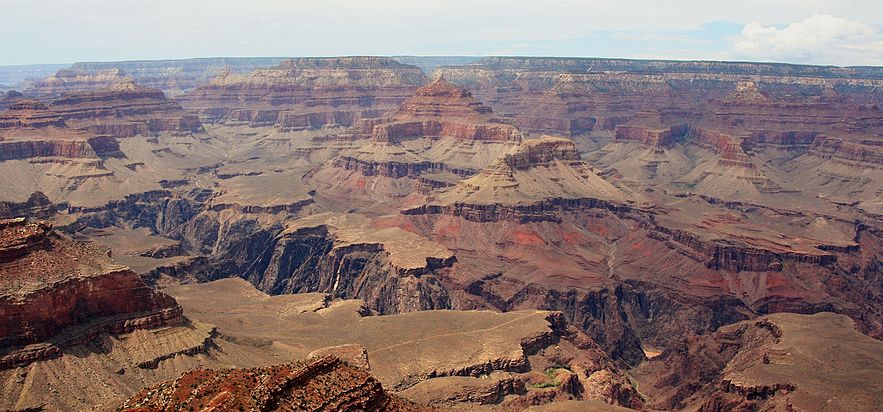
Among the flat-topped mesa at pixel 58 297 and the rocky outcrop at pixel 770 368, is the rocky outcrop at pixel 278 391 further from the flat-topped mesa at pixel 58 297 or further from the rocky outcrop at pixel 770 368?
the rocky outcrop at pixel 770 368

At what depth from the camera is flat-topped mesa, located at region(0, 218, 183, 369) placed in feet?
214

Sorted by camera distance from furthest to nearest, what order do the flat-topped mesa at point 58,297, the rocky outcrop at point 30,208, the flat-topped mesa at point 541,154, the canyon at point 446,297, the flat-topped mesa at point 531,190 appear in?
the flat-topped mesa at point 541,154 < the flat-topped mesa at point 531,190 < the rocky outcrop at point 30,208 < the canyon at point 446,297 < the flat-topped mesa at point 58,297

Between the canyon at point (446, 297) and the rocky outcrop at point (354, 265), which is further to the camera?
the rocky outcrop at point (354, 265)

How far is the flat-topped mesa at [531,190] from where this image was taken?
523 ft

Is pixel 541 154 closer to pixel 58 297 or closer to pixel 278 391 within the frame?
pixel 58 297

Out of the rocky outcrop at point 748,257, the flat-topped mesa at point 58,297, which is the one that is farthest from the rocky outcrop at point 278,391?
the rocky outcrop at point 748,257

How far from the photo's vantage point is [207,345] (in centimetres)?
7531

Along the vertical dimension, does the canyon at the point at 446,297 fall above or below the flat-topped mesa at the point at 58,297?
below

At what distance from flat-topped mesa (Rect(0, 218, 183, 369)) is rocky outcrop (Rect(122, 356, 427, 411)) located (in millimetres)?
30890

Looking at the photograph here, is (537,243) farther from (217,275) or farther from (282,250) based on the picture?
(217,275)

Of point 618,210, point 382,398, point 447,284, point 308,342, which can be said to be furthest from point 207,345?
point 618,210

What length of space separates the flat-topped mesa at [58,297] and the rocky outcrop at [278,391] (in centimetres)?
3089

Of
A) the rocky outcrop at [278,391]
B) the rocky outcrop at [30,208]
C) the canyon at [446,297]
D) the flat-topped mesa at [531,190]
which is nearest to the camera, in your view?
the rocky outcrop at [278,391]

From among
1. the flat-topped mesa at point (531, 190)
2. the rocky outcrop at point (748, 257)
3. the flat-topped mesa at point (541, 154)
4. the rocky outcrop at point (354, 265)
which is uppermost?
the flat-topped mesa at point (541, 154)
